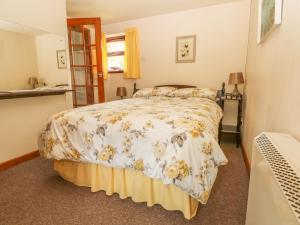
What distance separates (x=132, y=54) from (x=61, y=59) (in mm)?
1464

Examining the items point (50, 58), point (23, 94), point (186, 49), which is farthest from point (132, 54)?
point (23, 94)

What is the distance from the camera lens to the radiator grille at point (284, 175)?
48cm

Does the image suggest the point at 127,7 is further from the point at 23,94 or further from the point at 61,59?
the point at 23,94

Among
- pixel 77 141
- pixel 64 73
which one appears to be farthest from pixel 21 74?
pixel 77 141

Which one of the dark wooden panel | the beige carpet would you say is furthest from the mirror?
the beige carpet

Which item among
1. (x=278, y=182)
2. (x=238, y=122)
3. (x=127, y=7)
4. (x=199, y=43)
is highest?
(x=127, y=7)

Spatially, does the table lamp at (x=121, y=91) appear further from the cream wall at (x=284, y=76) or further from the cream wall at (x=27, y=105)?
the cream wall at (x=284, y=76)

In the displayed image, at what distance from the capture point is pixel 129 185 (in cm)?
153

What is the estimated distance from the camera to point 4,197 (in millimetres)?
1607

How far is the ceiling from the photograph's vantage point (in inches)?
117

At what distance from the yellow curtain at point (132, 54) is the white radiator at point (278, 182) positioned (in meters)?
3.18

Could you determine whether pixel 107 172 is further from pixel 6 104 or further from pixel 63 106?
pixel 63 106

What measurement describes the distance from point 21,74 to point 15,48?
0.31 metres

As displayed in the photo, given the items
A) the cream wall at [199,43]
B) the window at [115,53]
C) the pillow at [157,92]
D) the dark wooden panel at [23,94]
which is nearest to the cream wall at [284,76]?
the cream wall at [199,43]
